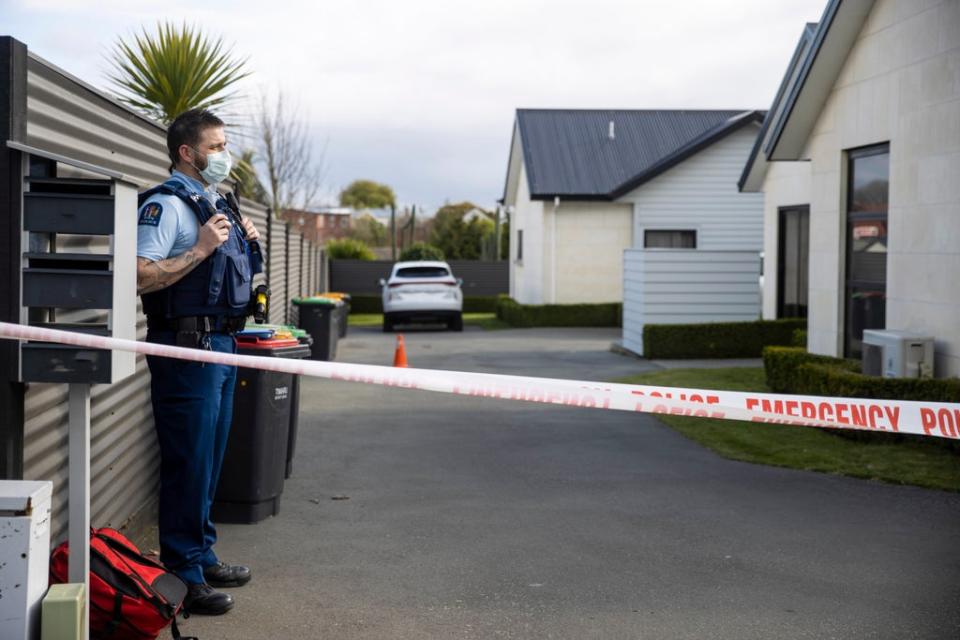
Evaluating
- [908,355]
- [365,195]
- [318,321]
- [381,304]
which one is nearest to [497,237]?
[381,304]

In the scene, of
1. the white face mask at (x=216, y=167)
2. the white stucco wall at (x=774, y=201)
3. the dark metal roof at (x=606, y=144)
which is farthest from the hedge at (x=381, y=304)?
the white face mask at (x=216, y=167)

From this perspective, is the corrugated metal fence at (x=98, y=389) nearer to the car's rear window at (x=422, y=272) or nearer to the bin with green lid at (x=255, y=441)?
the bin with green lid at (x=255, y=441)

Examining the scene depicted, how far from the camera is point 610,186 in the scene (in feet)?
98.9

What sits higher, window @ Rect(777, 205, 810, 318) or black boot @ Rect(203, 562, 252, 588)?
window @ Rect(777, 205, 810, 318)

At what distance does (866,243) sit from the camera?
1279 centimetres

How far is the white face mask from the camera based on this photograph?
5516mm

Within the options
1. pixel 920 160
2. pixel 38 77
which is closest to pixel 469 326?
pixel 920 160

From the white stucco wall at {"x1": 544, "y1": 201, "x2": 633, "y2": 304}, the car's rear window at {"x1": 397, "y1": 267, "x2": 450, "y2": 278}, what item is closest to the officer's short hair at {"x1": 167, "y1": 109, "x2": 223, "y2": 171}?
the car's rear window at {"x1": 397, "y1": 267, "x2": 450, "y2": 278}

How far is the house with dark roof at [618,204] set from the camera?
1154 inches

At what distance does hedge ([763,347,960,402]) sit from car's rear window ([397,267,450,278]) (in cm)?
1409

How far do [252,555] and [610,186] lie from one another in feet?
80.6

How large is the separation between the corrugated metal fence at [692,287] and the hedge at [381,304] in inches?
608

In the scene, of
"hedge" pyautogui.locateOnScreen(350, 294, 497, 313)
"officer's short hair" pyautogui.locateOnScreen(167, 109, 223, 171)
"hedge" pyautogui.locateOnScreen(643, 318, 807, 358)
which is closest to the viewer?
"officer's short hair" pyautogui.locateOnScreen(167, 109, 223, 171)

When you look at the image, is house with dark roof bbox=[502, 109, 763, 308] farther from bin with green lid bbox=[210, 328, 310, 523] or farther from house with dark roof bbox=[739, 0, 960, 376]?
bin with green lid bbox=[210, 328, 310, 523]
